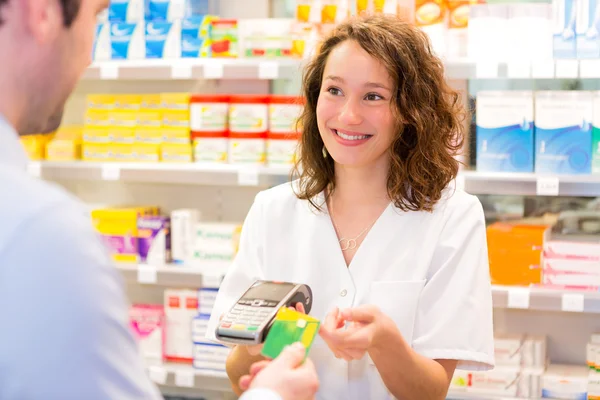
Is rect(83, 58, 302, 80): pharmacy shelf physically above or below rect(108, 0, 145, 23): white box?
below

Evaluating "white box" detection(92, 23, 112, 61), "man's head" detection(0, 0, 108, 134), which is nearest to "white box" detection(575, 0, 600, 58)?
"white box" detection(92, 23, 112, 61)

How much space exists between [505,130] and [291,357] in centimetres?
227

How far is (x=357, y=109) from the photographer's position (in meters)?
1.95

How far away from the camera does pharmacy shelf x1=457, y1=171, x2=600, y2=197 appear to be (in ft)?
10.2

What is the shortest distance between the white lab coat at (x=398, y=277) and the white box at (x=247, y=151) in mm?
1575

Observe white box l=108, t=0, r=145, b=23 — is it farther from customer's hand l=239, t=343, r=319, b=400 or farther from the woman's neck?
customer's hand l=239, t=343, r=319, b=400

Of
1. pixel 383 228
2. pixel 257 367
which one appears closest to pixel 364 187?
pixel 383 228

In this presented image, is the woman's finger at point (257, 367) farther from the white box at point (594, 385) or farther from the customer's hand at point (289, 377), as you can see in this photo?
the white box at point (594, 385)

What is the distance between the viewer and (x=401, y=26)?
1997 millimetres

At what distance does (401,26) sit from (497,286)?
155cm

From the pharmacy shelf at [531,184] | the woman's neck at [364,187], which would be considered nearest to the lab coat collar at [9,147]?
the woman's neck at [364,187]

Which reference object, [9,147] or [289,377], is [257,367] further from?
[9,147]

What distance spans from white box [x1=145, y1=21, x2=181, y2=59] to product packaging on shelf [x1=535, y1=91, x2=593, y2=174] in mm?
1587

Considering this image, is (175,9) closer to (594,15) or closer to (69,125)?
(69,125)
